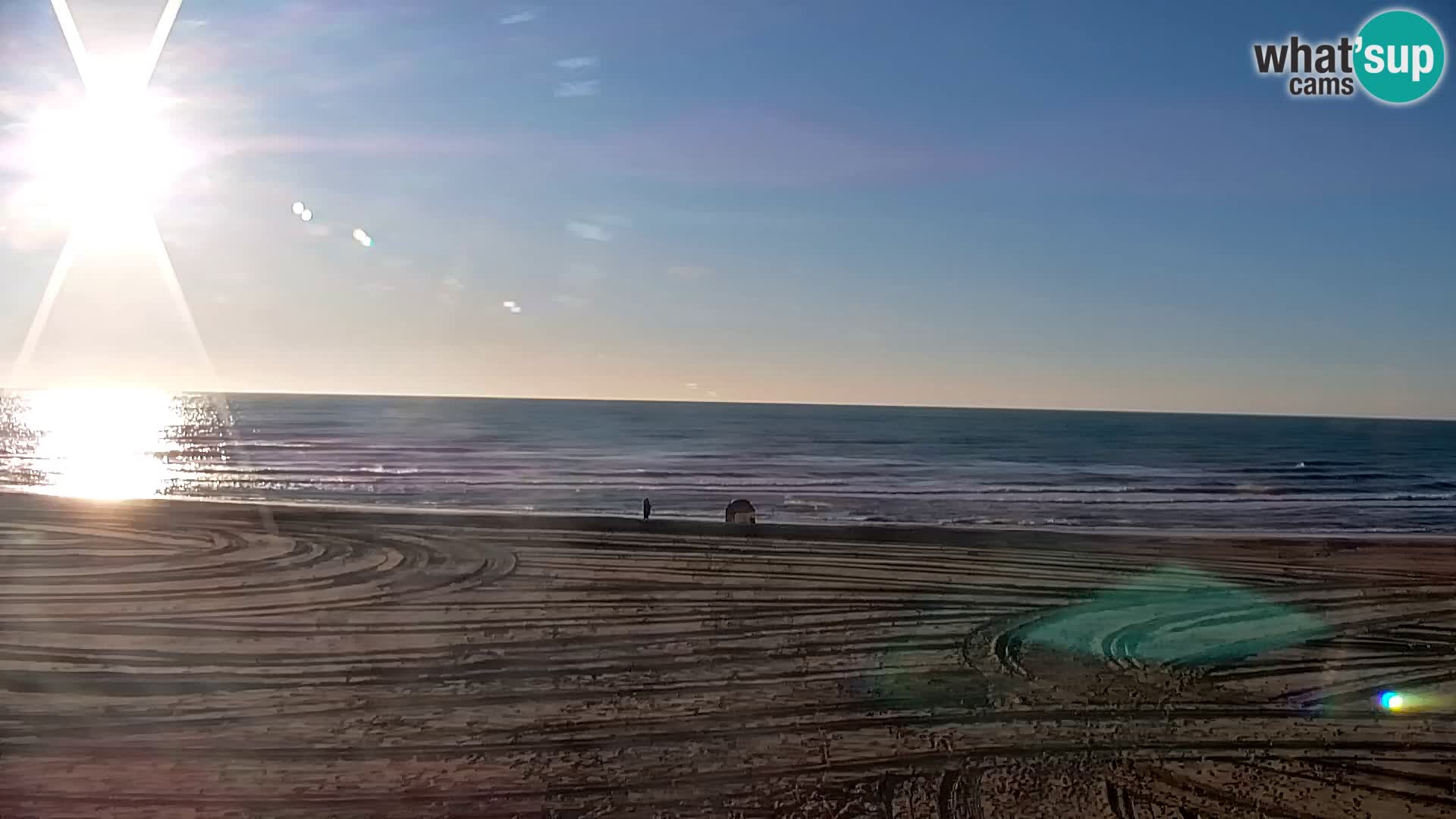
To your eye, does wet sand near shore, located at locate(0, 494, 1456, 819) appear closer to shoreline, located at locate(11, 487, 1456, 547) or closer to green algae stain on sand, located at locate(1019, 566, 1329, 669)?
green algae stain on sand, located at locate(1019, 566, 1329, 669)

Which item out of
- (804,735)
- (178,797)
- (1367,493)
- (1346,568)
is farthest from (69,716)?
(1367,493)

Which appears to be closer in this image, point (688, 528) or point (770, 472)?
point (688, 528)

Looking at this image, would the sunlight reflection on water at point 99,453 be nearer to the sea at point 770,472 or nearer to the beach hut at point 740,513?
the sea at point 770,472

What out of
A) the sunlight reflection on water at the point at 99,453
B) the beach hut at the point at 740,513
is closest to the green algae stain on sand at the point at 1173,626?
the beach hut at the point at 740,513

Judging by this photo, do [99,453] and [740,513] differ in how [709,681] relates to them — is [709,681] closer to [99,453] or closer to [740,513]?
[740,513]

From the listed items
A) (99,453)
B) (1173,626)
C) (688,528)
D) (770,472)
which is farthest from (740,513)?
(99,453)

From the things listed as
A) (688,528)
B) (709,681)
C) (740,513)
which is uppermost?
(740,513)

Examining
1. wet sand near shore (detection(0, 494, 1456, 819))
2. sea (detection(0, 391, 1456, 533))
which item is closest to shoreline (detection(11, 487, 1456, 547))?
wet sand near shore (detection(0, 494, 1456, 819))
